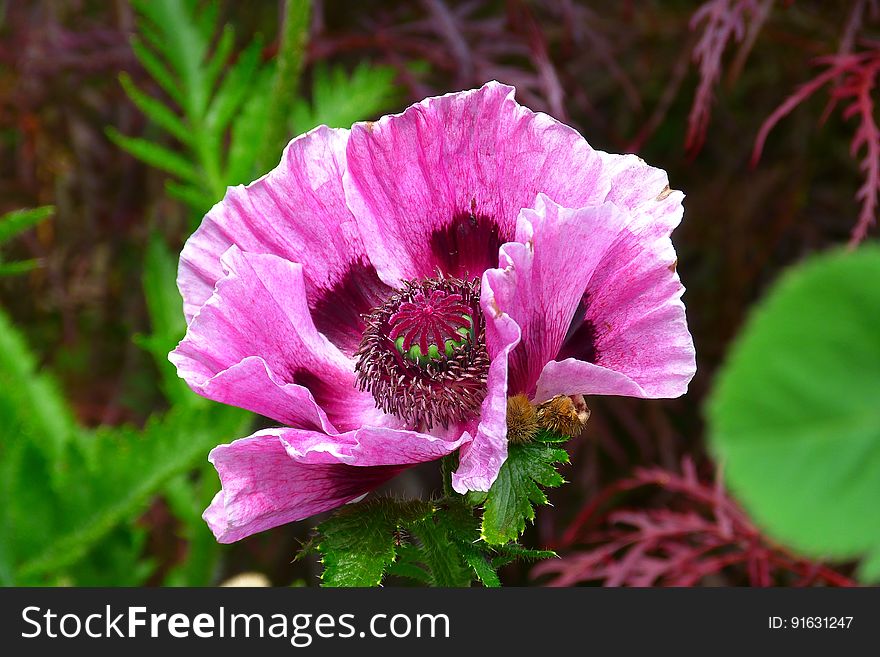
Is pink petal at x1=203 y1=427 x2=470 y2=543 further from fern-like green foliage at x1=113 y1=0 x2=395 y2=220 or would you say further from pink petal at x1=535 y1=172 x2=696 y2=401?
fern-like green foliage at x1=113 y1=0 x2=395 y2=220

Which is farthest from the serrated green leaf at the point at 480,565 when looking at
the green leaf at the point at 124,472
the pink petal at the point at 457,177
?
the green leaf at the point at 124,472

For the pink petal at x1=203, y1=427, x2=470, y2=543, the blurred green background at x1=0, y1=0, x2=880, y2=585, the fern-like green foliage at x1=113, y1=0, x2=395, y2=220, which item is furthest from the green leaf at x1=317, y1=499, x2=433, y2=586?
the fern-like green foliage at x1=113, y1=0, x2=395, y2=220

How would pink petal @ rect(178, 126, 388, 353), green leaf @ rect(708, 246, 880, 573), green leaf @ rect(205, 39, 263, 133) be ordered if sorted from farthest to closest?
1. green leaf @ rect(205, 39, 263, 133)
2. pink petal @ rect(178, 126, 388, 353)
3. green leaf @ rect(708, 246, 880, 573)

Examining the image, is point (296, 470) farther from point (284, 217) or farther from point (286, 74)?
point (286, 74)

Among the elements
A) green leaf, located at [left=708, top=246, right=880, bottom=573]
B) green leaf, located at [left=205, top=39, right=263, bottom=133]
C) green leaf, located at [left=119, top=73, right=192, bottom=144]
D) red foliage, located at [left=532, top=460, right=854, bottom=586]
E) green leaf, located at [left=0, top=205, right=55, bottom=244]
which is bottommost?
green leaf, located at [left=708, top=246, right=880, bottom=573]

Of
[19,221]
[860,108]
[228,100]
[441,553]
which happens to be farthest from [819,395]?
[228,100]

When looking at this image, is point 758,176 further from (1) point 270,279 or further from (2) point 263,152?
(1) point 270,279

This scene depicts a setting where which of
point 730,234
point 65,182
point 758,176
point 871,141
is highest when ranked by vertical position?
point 65,182

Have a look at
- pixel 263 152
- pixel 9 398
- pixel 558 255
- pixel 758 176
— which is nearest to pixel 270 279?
pixel 558 255
